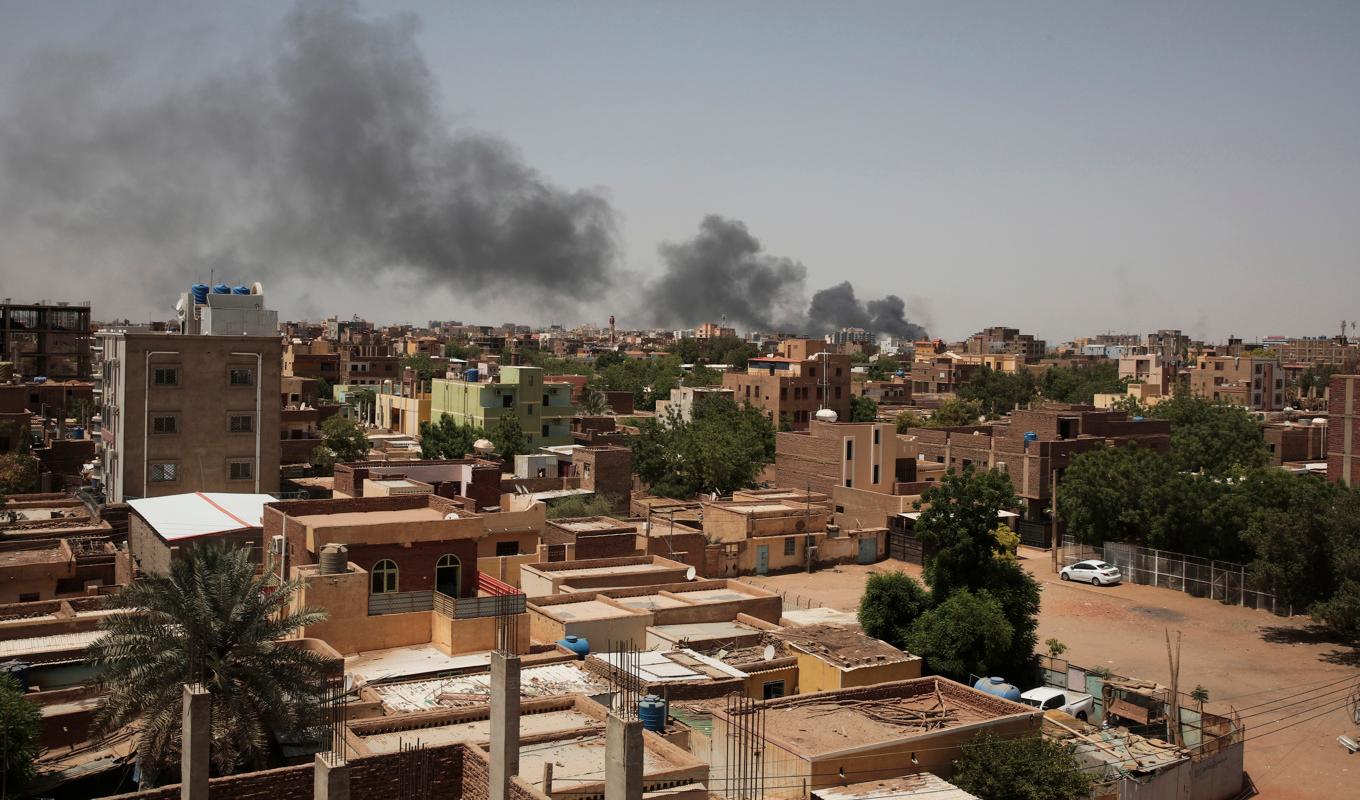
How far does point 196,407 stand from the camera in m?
35.6

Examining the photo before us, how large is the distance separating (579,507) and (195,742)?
26879 millimetres

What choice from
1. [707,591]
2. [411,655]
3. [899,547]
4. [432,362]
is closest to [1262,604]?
[899,547]

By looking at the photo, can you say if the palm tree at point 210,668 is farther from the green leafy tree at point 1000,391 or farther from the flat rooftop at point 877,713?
the green leafy tree at point 1000,391

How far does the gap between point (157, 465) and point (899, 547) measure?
26.1m

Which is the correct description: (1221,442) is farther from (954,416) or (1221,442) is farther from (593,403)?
(593,403)

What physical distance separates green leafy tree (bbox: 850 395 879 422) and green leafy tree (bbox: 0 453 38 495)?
48531mm

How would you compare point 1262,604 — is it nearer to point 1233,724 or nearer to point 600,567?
point 1233,724

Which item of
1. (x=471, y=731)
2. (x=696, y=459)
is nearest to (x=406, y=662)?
(x=471, y=731)

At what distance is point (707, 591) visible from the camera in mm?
24906

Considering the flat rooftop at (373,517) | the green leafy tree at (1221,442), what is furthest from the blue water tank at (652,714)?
the green leafy tree at (1221,442)

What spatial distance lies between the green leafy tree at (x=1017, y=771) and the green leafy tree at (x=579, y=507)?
19740mm

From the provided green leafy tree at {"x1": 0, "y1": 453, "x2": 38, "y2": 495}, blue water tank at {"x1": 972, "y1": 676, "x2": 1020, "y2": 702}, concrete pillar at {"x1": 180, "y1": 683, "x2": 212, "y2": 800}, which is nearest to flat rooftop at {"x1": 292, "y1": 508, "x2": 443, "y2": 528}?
concrete pillar at {"x1": 180, "y1": 683, "x2": 212, "y2": 800}

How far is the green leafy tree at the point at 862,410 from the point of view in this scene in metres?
74.1

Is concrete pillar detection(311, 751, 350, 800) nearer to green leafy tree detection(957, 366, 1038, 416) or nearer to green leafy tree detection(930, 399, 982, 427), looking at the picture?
green leafy tree detection(930, 399, 982, 427)
